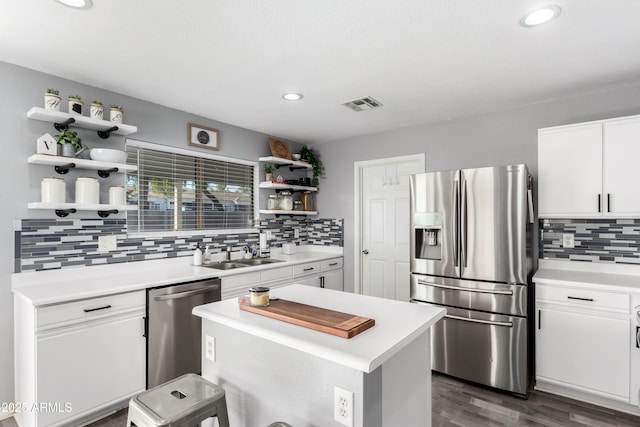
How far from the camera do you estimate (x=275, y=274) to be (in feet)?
11.4

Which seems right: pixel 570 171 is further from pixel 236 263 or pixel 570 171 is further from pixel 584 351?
pixel 236 263

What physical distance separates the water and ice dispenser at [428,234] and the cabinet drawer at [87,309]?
2.31 metres

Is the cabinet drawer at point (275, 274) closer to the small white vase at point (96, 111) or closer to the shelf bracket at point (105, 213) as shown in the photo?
the shelf bracket at point (105, 213)

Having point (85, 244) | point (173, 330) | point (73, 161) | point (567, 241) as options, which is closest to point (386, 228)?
point (567, 241)

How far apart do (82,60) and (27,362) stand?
1.99 metres

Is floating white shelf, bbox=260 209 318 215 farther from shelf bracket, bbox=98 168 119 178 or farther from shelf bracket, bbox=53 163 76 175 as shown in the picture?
shelf bracket, bbox=53 163 76 175

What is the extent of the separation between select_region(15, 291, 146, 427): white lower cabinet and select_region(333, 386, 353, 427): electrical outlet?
5.97ft

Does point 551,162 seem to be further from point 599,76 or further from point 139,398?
point 139,398

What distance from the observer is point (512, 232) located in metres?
2.64

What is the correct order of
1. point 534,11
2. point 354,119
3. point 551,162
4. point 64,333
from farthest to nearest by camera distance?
point 354,119 → point 551,162 → point 64,333 → point 534,11

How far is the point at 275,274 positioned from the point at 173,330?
44.3 inches

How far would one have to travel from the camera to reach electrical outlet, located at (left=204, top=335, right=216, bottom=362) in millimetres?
1710

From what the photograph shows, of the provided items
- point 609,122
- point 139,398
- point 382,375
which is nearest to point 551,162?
point 609,122

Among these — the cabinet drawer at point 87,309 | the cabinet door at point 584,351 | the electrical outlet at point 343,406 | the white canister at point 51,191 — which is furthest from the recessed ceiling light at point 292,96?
the cabinet door at point 584,351
